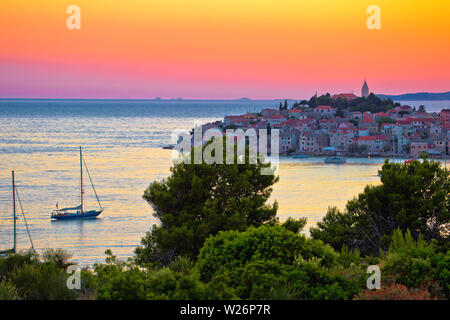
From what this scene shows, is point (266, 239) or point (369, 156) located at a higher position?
point (266, 239)

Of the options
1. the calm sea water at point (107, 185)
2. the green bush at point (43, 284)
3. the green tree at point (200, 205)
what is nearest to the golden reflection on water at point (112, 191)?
the calm sea water at point (107, 185)

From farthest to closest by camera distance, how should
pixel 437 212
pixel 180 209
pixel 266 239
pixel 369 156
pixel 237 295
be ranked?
pixel 369 156 → pixel 437 212 → pixel 180 209 → pixel 266 239 → pixel 237 295

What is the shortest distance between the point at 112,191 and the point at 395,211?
56.0 feet

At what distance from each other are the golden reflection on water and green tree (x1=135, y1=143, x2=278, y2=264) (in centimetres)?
652

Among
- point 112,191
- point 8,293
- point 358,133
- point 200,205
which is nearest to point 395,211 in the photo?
point 200,205

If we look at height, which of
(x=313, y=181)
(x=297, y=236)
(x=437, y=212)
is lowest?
(x=313, y=181)

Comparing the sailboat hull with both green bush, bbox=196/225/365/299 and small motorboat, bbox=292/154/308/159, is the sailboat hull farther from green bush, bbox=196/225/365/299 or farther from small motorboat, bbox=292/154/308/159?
small motorboat, bbox=292/154/308/159

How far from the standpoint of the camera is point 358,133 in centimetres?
4378

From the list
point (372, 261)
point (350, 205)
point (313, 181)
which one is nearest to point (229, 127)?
point (313, 181)

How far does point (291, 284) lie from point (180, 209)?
377 centimetres

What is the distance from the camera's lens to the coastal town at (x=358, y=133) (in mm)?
40344

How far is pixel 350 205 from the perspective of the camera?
27.5ft

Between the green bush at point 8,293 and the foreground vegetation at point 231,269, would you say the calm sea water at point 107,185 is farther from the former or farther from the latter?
the green bush at point 8,293
